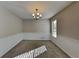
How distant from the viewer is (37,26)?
Result: 10188 millimetres

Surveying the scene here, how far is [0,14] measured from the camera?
13.6ft

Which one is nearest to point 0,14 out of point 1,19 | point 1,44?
point 1,19

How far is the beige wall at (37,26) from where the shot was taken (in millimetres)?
10094

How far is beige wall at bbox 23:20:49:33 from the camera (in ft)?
33.1

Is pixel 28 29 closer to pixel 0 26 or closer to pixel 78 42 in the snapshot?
pixel 0 26

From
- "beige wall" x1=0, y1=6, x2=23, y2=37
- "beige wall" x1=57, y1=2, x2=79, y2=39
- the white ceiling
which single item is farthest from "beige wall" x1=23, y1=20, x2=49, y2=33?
"beige wall" x1=57, y1=2, x2=79, y2=39

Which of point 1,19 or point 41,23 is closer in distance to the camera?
point 1,19

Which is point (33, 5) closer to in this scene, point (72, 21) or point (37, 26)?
point (72, 21)

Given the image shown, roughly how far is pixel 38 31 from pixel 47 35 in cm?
91

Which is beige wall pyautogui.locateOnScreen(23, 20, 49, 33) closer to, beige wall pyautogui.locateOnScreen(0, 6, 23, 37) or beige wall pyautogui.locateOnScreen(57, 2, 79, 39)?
beige wall pyautogui.locateOnScreen(0, 6, 23, 37)

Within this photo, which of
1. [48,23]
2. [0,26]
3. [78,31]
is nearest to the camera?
[78,31]

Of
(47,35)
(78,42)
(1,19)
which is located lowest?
(47,35)

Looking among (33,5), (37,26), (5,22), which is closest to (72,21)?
(33,5)

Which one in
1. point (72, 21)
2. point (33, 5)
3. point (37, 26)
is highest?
point (33, 5)
